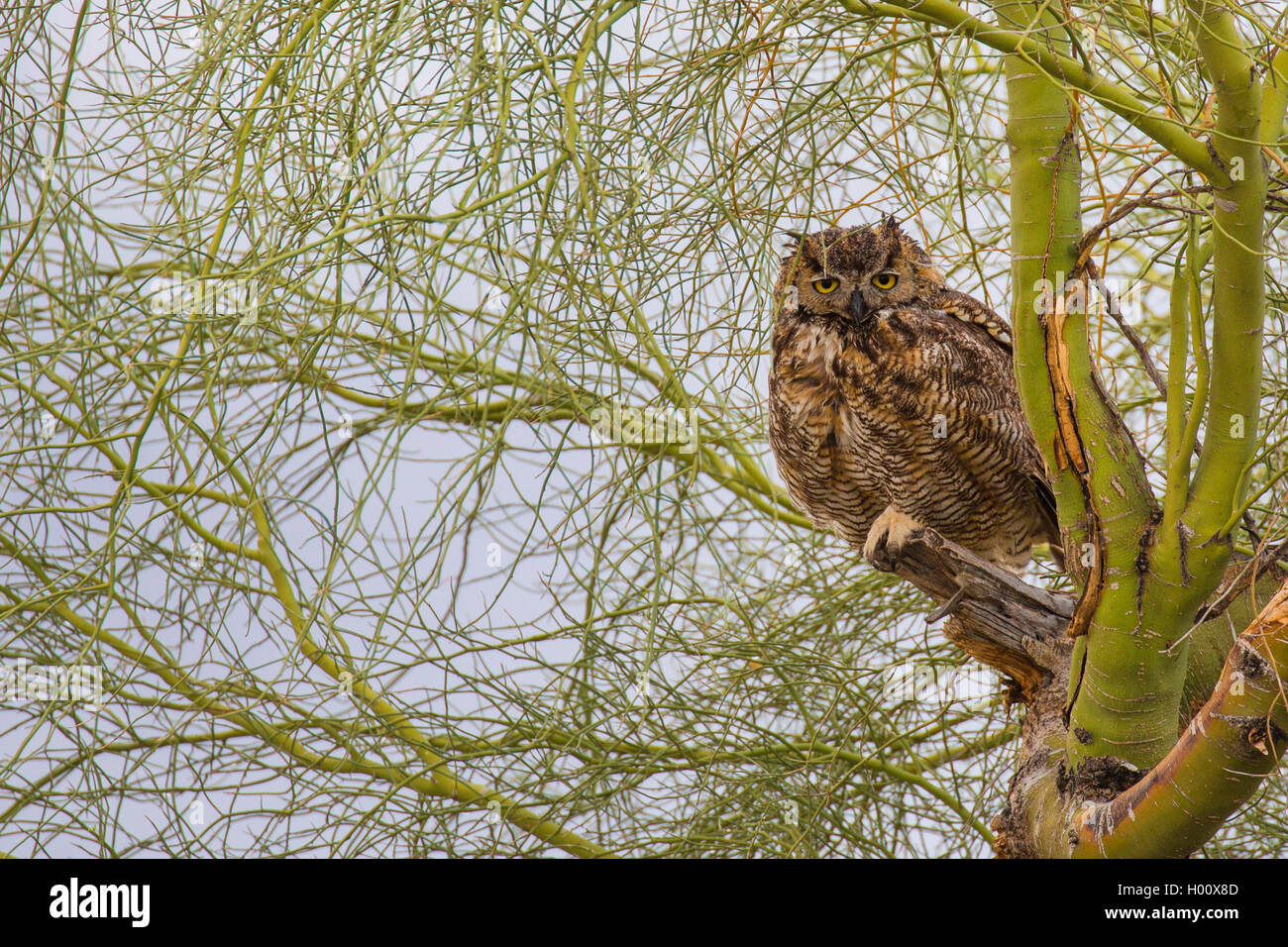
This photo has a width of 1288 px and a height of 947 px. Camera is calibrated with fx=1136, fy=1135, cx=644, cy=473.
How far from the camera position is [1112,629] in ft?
4.92

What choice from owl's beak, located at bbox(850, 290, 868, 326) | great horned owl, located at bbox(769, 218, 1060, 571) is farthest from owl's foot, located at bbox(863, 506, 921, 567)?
owl's beak, located at bbox(850, 290, 868, 326)

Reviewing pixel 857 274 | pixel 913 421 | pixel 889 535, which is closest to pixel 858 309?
pixel 857 274

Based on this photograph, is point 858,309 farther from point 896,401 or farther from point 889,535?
point 889,535

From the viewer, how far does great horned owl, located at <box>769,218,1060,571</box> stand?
1957 millimetres

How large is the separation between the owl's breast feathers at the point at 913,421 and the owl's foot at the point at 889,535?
7 centimetres

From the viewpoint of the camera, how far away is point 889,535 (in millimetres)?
1950

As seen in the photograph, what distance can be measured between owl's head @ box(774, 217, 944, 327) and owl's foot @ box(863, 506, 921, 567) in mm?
351

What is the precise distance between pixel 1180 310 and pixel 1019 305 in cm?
25

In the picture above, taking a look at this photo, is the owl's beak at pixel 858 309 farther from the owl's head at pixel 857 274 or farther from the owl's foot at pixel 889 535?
the owl's foot at pixel 889 535

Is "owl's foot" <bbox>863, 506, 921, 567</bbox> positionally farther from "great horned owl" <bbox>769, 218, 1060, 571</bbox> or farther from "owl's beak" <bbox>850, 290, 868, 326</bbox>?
"owl's beak" <bbox>850, 290, 868, 326</bbox>

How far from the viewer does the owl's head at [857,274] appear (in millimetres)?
2037

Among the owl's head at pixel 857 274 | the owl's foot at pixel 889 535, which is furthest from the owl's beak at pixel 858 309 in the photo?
the owl's foot at pixel 889 535

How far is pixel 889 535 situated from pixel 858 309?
40 cm

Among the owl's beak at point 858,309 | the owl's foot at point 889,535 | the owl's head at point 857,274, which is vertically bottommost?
the owl's foot at point 889,535
